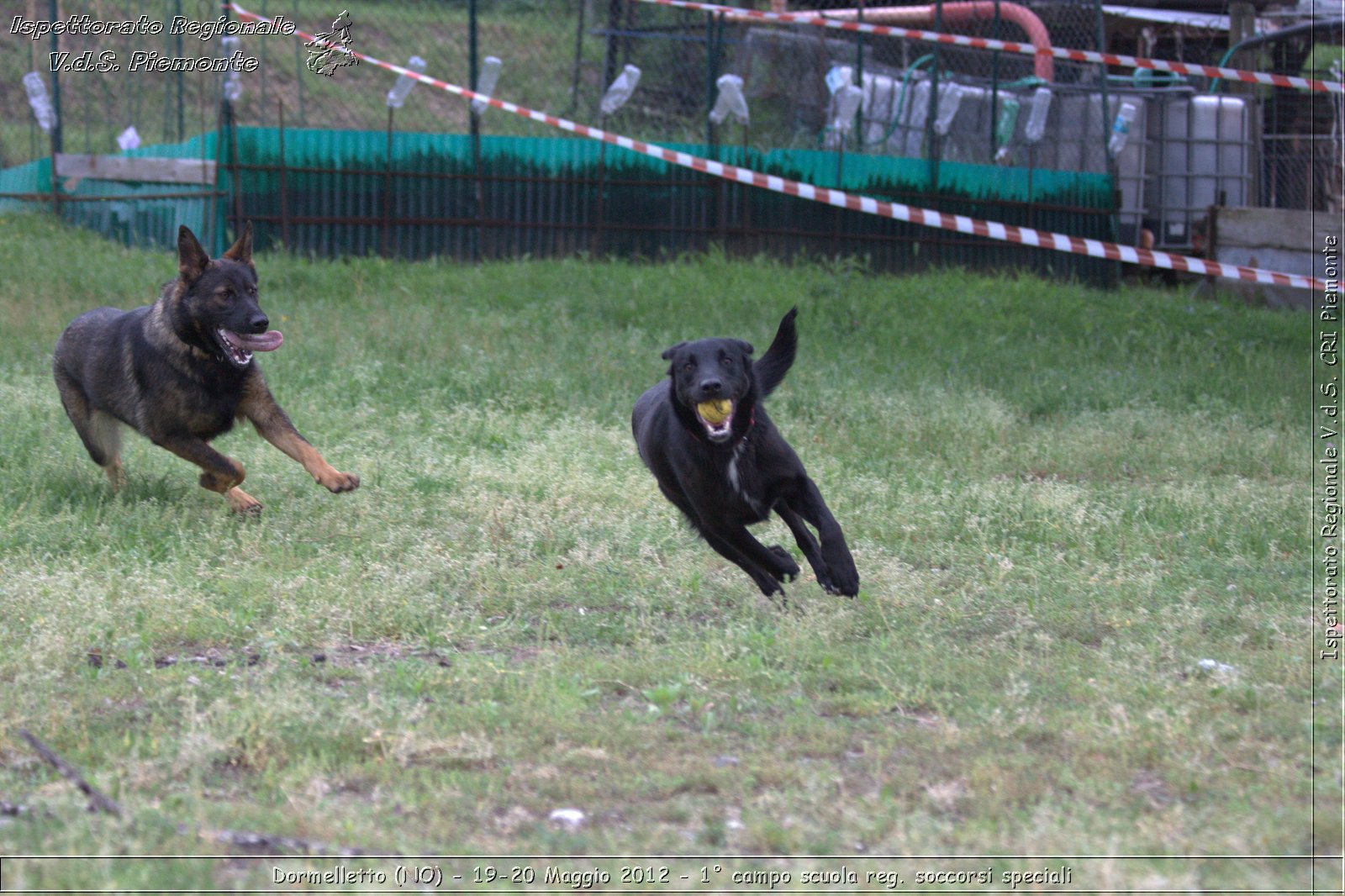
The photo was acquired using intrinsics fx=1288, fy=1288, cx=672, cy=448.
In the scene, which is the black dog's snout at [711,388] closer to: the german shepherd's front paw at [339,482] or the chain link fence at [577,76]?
the german shepherd's front paw at [339,482]

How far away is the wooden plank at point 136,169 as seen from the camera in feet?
40.1

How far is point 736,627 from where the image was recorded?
181 inches

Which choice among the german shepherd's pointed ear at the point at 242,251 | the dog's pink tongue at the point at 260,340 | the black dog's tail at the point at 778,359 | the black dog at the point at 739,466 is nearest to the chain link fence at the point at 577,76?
the german shepherd's pointed ear at the point at 242,251

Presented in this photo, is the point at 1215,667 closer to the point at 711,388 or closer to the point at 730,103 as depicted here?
the point at 711,388

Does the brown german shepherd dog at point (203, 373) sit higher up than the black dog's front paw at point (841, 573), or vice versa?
the brown german shepherd dog at point (203, 373)

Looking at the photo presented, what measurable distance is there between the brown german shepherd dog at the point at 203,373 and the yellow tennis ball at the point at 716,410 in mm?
2103

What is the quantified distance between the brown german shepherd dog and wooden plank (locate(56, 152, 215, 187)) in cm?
625

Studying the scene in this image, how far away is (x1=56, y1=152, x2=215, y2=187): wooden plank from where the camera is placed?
1223cm

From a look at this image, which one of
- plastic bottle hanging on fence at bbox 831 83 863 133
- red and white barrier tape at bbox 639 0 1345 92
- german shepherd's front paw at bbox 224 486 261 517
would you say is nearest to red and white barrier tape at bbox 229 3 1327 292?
red and white barrier tape at bbox 639 0 1345 92

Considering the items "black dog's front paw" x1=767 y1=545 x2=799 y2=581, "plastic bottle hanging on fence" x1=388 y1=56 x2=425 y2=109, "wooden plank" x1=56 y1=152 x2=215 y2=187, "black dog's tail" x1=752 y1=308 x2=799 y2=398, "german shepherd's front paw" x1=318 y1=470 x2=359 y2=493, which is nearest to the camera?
"black dog's front paw" x1=767 y1=545 x2=799 y2=581

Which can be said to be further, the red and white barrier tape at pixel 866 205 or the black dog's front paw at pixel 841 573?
the red and white barrier tape at pixel 866 205

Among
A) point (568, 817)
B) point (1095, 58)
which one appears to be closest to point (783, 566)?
point (568, 817)

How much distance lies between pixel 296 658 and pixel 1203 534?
412 centimetres

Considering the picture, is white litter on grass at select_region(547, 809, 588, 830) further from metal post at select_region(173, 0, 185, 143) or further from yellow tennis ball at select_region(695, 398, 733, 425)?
metal post at select_region(173, 0, 185, 143)
